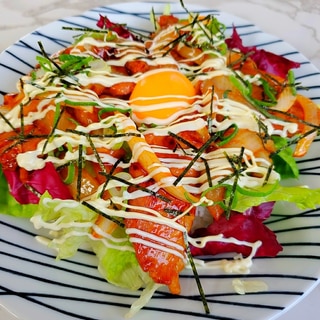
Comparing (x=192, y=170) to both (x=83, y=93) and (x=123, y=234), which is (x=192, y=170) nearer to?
(x=123, y=234)

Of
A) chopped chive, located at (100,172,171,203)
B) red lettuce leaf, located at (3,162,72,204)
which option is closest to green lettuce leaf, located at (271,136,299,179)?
chopped chive, located at (100,172,171,203)

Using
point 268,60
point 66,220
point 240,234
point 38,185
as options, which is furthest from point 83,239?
point 268,60

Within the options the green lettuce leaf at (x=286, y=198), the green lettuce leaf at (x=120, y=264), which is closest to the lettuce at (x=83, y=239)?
the green lettuce leaf at (x=120, y=264)

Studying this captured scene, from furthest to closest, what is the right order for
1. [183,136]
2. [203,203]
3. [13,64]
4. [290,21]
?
1. [290,21]
2. [13,64]
3. [183,136]
4. [203,203]

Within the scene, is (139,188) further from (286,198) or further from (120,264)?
(286,198)

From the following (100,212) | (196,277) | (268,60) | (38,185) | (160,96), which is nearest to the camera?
(196,277)

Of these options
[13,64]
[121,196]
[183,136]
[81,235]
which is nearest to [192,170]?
[183,136]
